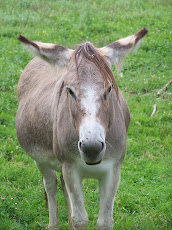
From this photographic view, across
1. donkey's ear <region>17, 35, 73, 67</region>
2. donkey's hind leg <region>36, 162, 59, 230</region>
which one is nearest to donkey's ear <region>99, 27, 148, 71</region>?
donkey's ear <region>17, 35, 73, 67</region>

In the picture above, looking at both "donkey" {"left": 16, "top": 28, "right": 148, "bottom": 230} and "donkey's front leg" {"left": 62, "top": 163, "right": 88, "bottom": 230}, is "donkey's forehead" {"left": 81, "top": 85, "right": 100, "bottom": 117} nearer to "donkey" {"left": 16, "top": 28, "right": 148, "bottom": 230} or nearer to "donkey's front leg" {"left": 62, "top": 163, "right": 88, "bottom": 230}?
"donkey" {"left": 16, "top": 28, "right": 148, "bottom": 230}

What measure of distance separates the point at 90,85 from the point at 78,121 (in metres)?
0.29

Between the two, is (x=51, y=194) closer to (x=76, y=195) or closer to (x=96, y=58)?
(x=76, y=195)

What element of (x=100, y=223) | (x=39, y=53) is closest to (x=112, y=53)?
(x=39, y=53)

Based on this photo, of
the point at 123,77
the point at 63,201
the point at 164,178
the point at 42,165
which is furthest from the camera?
the point at 123,77

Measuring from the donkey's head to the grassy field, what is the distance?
40 cm

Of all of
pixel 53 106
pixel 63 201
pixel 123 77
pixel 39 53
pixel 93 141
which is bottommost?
pixel 63 201

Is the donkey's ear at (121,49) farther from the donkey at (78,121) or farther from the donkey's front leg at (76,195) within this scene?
the donkey's front leg at (76,195)

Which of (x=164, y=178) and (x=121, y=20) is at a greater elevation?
(x=121, y=20)

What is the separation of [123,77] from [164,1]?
7.73 m

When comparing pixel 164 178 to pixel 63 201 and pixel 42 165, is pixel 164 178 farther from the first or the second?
pixel 42 165

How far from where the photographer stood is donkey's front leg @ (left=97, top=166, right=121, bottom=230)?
3572 millimetres

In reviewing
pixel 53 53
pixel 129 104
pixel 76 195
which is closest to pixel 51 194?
pixel 76 195

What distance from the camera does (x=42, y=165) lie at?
15.4 ft
